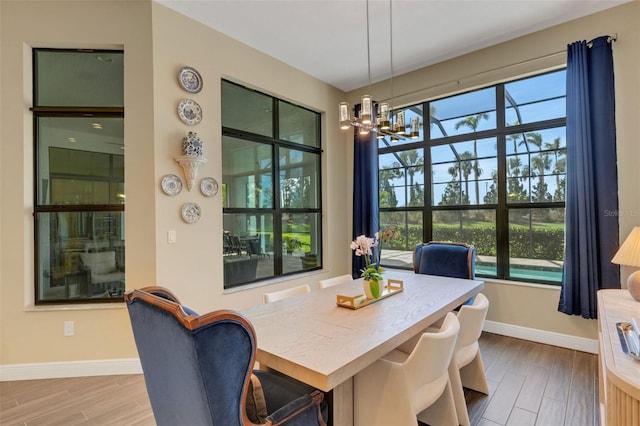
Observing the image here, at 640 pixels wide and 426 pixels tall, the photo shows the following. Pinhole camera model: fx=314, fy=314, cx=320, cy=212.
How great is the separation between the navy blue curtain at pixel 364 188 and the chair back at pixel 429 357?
9.35 feet

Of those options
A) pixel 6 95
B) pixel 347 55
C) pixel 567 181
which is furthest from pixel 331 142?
pixel 6 95

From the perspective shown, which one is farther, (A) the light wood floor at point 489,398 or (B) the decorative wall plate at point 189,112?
(B) the decorative wall plate at point 189,112

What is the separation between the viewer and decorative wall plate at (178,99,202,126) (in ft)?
9.59

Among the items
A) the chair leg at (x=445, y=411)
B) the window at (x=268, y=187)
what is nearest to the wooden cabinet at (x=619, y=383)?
the chair leg at (x=445, y=411)

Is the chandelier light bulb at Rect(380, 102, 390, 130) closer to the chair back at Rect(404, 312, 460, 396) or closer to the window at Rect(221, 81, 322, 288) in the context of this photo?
the chair back at Rect(404, 312, 460, 396)

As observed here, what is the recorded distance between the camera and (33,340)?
8.80 feet

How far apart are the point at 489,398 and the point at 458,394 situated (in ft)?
1.69

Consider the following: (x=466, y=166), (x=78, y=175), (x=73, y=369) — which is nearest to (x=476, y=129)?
(x=466, y=166)

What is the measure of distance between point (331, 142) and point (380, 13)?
6.19ft

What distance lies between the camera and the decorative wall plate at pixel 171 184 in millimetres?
2799

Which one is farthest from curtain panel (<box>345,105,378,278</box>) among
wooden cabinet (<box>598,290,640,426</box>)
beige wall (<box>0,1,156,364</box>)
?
wooden cabinet (<box>598,290,640,426</box>)

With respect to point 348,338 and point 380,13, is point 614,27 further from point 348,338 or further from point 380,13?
point 348,338

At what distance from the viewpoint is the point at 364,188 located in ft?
14.8

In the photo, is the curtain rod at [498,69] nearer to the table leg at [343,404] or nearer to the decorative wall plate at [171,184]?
the decorative wall plate at [171,184]
